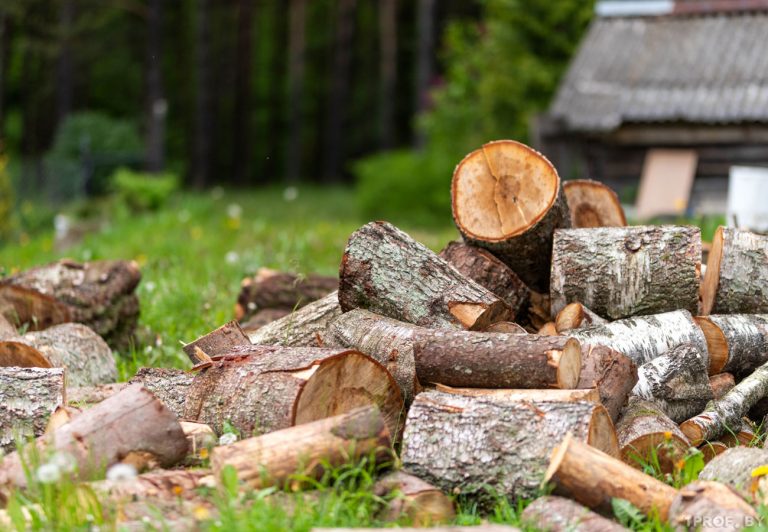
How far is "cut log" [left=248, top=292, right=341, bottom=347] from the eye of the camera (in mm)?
5305

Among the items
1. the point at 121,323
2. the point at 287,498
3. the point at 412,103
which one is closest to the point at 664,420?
the point at 287,498

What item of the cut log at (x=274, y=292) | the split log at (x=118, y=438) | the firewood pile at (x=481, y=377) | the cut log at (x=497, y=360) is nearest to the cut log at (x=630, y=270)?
the firewood pile at (x=481, y=377)

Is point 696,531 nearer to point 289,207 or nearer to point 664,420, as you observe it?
point 664,420

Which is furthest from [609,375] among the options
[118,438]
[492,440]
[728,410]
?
[118,438]

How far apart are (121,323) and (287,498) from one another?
367 cm

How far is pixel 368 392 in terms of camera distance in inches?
173

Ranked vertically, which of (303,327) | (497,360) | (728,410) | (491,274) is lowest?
(728,410)

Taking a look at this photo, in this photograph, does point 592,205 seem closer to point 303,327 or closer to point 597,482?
point 303,327

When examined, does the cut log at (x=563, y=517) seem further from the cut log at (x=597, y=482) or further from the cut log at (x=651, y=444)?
the cut log at (x=651, y=444)

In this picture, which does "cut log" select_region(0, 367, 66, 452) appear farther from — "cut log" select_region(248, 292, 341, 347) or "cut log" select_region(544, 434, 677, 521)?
"cut log" select_region(544, 434, 677, 521)

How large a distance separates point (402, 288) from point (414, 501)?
5.21 feet

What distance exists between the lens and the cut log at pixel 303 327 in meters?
5.30

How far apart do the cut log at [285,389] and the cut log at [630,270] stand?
137 cm

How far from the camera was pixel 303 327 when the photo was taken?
5367 mm
